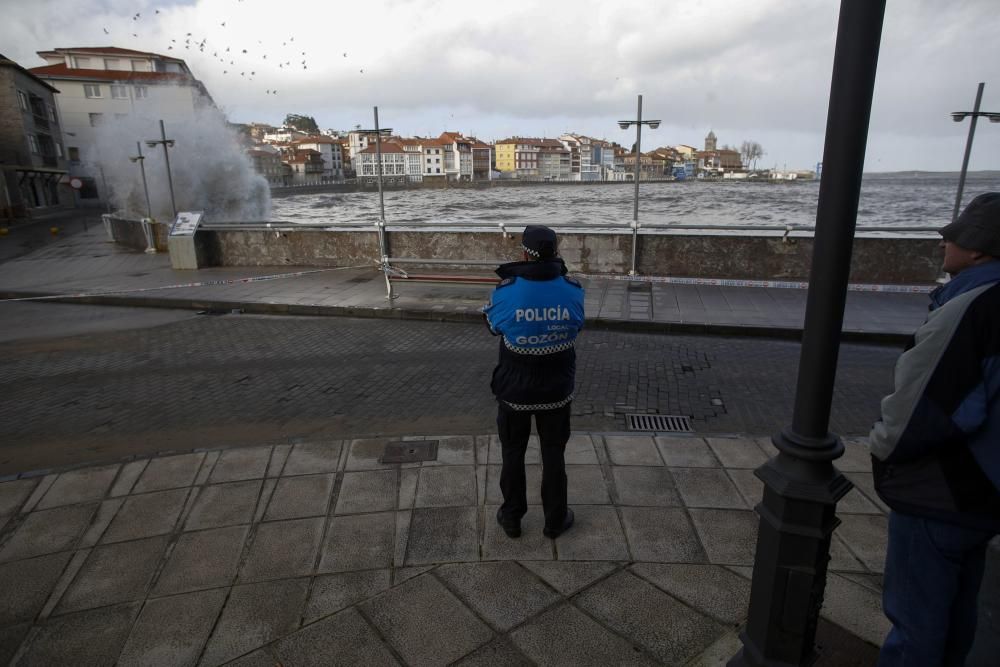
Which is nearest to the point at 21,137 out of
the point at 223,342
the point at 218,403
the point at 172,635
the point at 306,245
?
the point at 306,245

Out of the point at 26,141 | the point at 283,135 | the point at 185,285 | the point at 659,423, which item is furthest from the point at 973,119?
the point at 283,135

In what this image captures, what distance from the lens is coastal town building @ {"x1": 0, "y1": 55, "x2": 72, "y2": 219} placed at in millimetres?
44812

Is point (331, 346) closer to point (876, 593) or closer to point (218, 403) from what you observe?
point (218, 403)

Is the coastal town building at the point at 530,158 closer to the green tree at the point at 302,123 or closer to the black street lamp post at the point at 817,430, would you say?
the green tree at the point at 302,123

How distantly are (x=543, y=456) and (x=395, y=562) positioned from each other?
1.07 m

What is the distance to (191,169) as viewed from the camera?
40.1 m

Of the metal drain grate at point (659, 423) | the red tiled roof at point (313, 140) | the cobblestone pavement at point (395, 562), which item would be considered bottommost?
the metal drain grate at point (659, 423)

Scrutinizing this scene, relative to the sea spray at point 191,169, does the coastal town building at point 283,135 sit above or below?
above

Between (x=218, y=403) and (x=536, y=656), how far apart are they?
4.92 metres

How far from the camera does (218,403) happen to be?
642cm

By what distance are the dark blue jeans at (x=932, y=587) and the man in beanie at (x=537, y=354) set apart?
1736 mm

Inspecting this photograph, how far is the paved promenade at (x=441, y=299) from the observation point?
912 centimetres

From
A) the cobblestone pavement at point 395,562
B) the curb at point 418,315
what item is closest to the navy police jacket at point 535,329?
the cobblestone pavement at point 395,562

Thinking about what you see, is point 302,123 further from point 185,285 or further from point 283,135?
point 185,285
